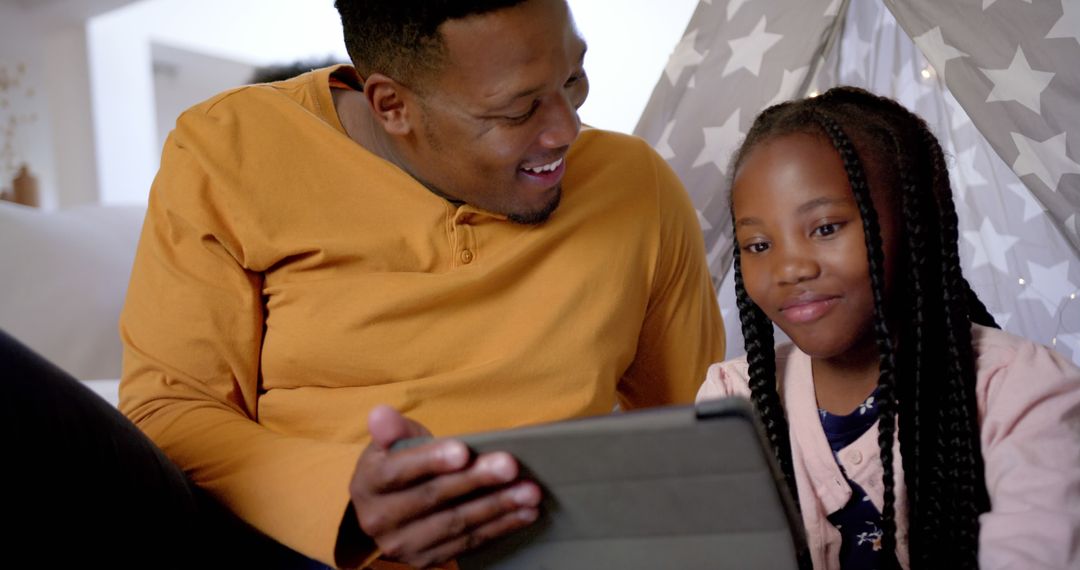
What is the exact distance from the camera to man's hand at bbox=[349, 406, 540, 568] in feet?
2.44

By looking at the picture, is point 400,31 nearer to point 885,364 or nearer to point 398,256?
point 398,256

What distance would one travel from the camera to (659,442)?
2.23ft

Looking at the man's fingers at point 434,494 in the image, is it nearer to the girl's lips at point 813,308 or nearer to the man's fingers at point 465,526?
A: the man's fingers at point 465,526

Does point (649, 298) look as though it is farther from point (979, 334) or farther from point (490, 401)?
point (979, 334)

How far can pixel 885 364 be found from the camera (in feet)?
3.04

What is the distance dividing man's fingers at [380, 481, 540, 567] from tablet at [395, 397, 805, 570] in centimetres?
2

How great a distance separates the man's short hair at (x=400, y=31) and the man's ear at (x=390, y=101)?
1 centimetres

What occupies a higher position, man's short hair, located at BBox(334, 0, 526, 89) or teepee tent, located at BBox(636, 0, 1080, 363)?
man's short hair, located at BBox(334, 0, 526, 89)

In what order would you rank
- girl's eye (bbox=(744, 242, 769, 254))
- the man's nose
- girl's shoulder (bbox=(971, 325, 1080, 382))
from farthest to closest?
1. the man's nose
2. girl's eye (bbox=(744, 242, 769, 254))
3. girl's shoulder (bbox=(971, 325, 1080, 382))

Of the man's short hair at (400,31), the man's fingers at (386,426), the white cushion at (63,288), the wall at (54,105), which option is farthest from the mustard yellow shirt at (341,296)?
the wall at (54,105)

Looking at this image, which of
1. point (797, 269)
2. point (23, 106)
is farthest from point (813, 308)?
point (23, 106)

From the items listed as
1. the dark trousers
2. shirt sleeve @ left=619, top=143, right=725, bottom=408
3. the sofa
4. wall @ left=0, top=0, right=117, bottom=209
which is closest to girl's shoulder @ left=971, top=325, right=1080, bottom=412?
shirt sleeve @ left=619, top=143, right=725, bottom=408

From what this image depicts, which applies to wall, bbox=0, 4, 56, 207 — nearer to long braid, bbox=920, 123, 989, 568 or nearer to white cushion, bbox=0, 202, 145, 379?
white cushion, bbox=0, 202, 145, 379

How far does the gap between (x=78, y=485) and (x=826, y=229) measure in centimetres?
73
